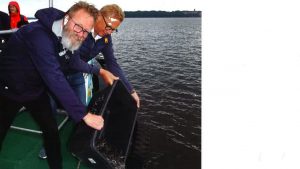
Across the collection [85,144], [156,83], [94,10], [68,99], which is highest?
[94,10]

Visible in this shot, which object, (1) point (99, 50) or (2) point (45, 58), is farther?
(1) point (99, 50)

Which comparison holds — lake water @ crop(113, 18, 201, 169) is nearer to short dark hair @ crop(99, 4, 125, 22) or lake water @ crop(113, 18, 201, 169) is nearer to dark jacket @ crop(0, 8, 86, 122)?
short dark hair @ crop(99, 4, 125, 22)

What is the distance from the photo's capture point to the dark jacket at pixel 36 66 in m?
1.89

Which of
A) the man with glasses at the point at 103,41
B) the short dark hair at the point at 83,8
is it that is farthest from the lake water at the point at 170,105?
the short dark hair at the point at 83,8

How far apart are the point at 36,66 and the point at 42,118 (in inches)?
23.2

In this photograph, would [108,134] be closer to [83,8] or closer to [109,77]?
[109,77]

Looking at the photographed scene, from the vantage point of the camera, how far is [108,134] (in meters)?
2.31

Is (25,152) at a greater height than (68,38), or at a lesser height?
lesser

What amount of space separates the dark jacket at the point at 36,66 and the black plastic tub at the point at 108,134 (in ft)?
0.76

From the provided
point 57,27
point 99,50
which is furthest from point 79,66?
point 57,27
